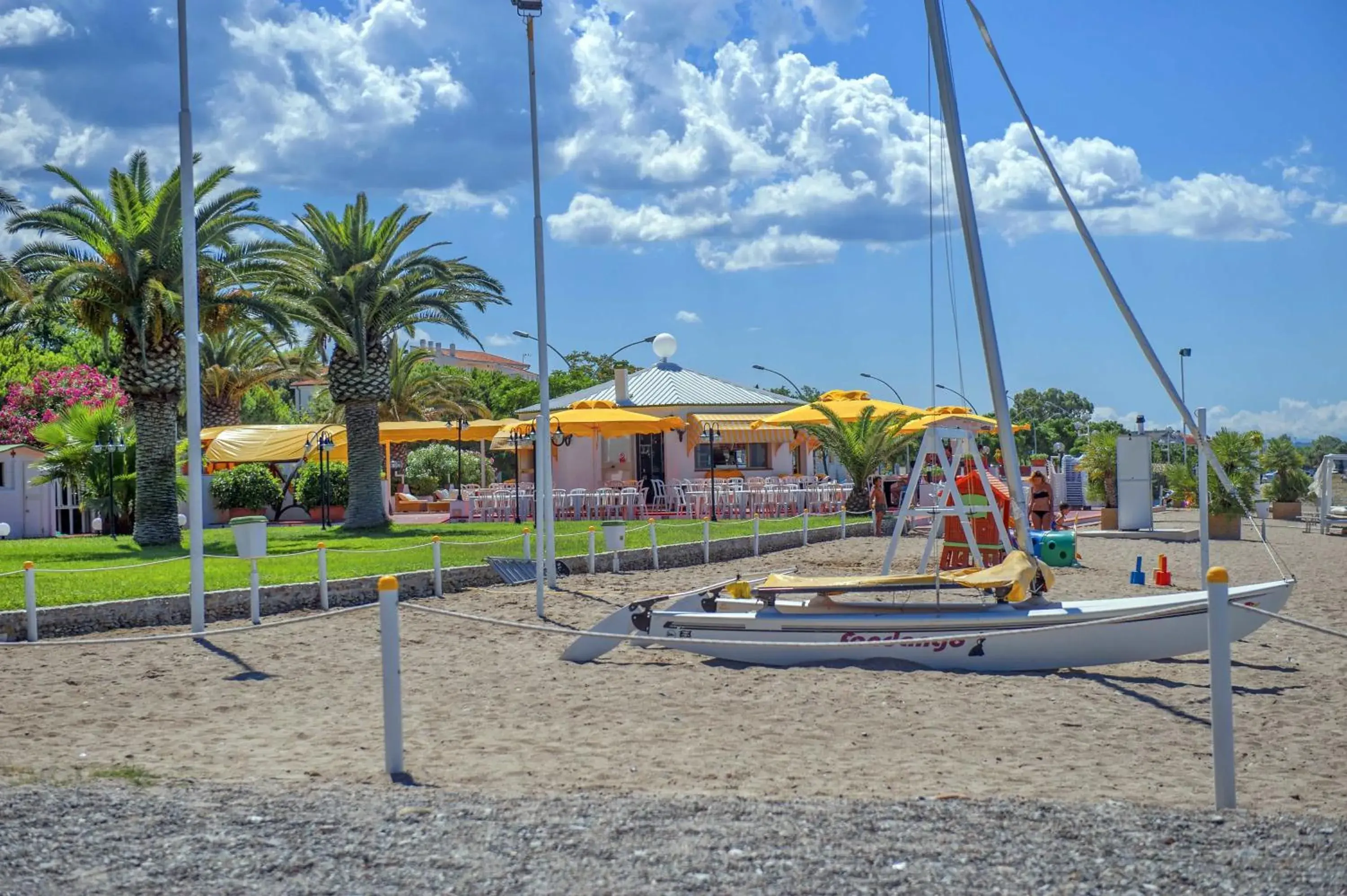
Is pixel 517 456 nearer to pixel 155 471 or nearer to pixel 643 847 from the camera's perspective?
pixel 155 471

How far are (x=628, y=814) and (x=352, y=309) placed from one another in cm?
2255

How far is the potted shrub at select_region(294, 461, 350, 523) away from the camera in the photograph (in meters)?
32.7

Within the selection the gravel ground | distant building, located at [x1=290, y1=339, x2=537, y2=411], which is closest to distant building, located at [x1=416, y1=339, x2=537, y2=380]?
distant building, located at [x1=290, y1=339, x2=537, y2=411]

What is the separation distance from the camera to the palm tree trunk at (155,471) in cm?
2278

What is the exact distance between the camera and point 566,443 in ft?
121

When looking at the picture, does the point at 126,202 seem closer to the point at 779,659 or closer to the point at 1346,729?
the point at 779,659

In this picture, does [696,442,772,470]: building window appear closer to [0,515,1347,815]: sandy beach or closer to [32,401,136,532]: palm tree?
[32,401,136,532]: palm tree

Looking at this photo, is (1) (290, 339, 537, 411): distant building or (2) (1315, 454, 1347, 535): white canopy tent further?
(1) (290, 339, 537, 411): distant building

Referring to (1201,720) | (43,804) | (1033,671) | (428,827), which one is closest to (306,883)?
(428,827)

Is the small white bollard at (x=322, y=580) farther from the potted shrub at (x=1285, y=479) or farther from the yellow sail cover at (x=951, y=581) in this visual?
the potted shrub at (x=1285, y=479)

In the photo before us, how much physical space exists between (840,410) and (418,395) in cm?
2516

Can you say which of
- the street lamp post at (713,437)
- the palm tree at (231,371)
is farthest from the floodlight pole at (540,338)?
the palm tree at (231,371)

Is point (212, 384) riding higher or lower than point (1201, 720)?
higher

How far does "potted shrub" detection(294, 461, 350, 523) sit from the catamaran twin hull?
22587mm
